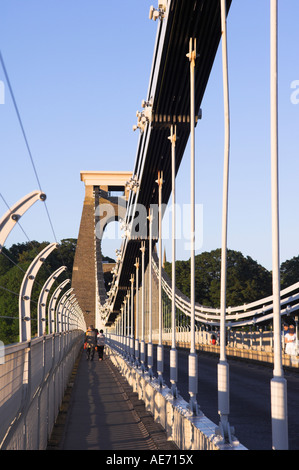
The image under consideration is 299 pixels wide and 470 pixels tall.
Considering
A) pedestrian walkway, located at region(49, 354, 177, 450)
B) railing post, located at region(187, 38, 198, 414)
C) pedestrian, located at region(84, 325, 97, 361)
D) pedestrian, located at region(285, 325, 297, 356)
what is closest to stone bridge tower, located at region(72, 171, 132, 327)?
pedestrian, located at region(84, 325, 97, 361)

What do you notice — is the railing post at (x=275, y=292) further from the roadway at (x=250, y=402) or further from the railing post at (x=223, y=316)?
the roadway at (x=250, y=402)

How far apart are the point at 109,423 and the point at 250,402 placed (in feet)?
14.1

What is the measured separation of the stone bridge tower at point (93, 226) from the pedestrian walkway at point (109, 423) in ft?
237

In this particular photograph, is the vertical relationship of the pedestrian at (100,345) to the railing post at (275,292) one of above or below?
below

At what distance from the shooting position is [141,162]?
23344 mm

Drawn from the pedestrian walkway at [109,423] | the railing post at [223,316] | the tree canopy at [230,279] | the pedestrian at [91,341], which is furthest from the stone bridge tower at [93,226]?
the railing post at [223,316]

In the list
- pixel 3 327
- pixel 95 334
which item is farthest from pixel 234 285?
pixel 95 334

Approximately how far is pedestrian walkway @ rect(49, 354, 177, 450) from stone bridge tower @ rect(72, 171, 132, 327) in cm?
7238

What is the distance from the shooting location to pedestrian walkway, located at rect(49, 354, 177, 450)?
1082cm

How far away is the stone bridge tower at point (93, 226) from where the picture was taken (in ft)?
327

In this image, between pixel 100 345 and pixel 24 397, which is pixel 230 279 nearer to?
pixel 100 345

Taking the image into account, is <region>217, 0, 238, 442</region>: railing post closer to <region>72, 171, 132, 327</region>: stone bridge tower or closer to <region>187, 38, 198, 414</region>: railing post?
<region>187, 38, 198, 414</region>: railing post

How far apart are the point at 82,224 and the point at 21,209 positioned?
97602 millimetres

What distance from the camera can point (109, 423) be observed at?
1340 cm
